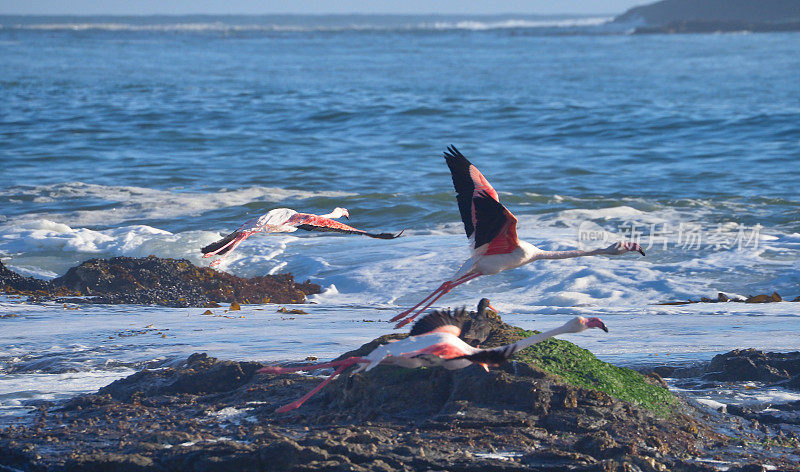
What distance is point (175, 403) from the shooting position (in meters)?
5.35

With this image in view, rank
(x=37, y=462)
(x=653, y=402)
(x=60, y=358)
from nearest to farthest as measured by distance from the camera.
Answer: (x=37, y=462), (x=653, y=402), (x=60, y=358)

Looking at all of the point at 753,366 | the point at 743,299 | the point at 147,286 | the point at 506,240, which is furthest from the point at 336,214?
the point at 743,299

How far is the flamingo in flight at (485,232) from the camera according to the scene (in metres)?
5.30

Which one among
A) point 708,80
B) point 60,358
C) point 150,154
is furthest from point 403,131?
point 60,358

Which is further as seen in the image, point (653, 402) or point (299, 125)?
point (299, 125)

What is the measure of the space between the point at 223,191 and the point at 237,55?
38.2 m

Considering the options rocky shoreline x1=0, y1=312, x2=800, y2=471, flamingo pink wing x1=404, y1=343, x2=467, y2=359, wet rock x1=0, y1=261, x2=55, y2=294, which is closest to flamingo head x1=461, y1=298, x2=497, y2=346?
rocky shoreline x1=0, y1=312, x2=800, y2=471

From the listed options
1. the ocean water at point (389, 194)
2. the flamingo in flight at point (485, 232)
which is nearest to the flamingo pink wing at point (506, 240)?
the flamingo in flight at point (485, 232)

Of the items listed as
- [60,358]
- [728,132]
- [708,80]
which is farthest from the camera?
[708,80]

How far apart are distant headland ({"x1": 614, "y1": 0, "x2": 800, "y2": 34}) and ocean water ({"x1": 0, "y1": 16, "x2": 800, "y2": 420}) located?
46395 millimetres

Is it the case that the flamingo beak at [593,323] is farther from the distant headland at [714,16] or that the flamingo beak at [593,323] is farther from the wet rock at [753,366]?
the distant headland at [714,16]

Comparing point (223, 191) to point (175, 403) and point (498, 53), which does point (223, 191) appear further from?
point (498, 53)

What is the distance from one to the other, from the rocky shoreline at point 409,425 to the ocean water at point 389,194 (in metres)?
0.95

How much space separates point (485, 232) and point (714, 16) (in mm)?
113186
